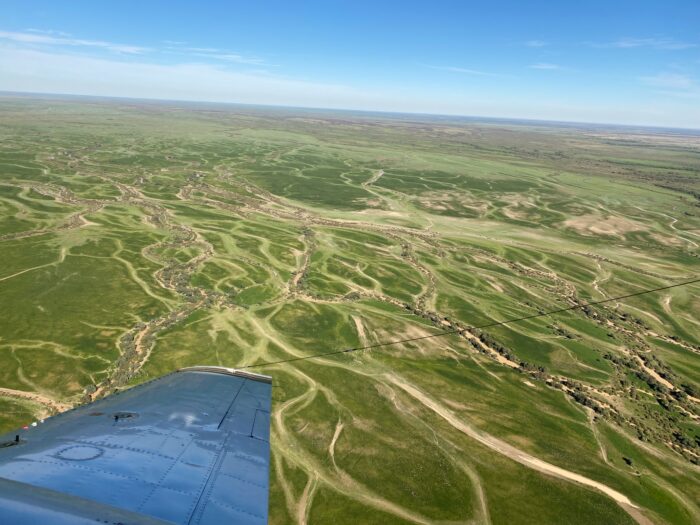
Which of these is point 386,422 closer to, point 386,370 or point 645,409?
point 386,370

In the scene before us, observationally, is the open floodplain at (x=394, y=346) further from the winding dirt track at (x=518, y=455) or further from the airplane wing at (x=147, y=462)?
the airplane wing at (x=147, y=462)

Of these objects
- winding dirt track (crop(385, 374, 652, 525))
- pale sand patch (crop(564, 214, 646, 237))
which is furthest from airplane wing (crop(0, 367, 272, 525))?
pale sand patch (crop(564, 214, 646, 237))

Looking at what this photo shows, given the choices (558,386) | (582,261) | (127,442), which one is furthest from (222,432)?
(582,261)

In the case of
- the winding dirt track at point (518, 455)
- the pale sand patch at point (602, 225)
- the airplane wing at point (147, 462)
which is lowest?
the winding dirt track at point (518, 455)

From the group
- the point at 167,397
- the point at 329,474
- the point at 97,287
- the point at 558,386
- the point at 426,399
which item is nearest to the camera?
the point at 167,397

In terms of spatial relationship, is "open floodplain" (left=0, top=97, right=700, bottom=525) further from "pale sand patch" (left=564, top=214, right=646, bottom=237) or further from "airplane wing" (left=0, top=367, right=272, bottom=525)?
"airplane wing" (left=0, top=367, right=272, bottom=525)

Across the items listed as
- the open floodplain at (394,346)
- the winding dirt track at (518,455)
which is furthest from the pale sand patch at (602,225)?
the winding dirt track at (518,455)

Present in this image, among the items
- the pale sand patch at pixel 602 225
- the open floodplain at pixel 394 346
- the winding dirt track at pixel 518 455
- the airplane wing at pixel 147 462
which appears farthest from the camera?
the pale sand patch at pixel 602 225

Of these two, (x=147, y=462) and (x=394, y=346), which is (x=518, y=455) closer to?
(x=394, y=346)
